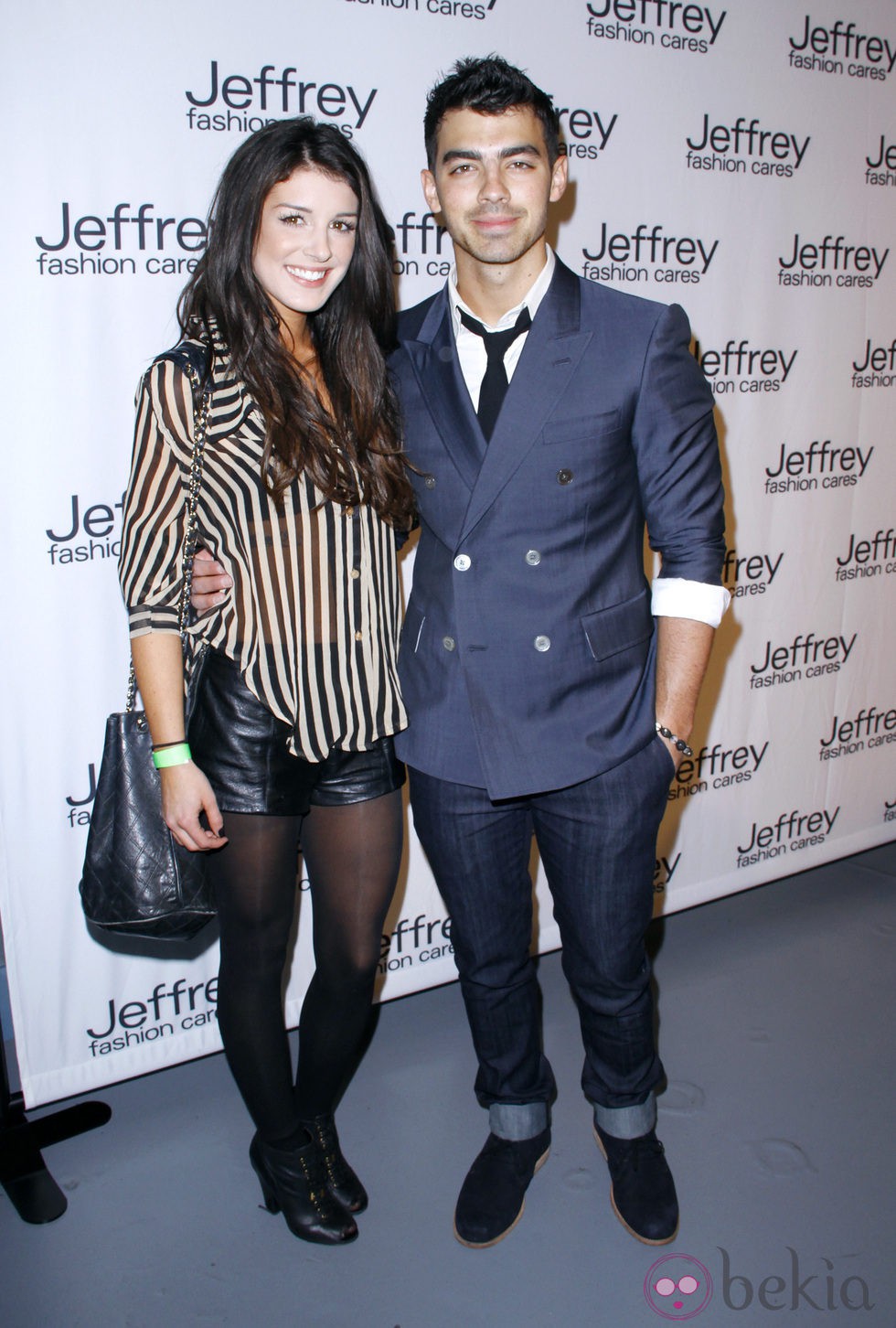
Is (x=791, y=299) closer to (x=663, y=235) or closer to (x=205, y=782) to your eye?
(x=663, y=235)

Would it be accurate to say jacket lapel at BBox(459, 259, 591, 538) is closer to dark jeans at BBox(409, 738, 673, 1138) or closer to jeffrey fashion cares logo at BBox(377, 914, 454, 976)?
dark jeans at BBox(409, 738, 673, 1138)

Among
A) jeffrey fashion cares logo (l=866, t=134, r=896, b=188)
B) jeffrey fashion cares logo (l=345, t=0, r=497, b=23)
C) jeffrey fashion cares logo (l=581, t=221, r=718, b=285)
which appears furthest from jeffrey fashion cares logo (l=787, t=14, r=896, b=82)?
jeffrey fashion cares logo (l=345, t=0, r=497, b=23)

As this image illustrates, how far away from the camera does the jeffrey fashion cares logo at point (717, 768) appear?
3.37 m

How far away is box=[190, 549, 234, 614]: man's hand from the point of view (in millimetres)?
1766

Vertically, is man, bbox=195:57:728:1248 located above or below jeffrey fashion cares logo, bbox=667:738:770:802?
above

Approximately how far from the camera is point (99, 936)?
2559 mm

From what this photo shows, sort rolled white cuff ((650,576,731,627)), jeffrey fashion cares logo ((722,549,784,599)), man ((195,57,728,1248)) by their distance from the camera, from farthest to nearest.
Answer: jeffrey fashion cares logo ((722,549,784,599)), rolled white cuff ((650,576,731,627)), man ((195,57,728,1248))

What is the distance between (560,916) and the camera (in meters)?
2.06

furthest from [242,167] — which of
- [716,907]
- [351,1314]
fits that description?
[716,907]

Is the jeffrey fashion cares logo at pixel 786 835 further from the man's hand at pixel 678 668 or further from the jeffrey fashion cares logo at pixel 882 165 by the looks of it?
the jeffrey fashion cares logo at pixel 882 165

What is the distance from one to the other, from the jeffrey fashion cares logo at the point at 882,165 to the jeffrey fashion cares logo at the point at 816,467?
0.83 m

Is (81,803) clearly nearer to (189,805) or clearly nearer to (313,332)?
(189,805)

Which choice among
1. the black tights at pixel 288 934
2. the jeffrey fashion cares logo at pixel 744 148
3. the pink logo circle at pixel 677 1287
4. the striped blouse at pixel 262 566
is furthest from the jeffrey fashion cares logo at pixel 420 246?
the pink logo circle at pixel 677 1287

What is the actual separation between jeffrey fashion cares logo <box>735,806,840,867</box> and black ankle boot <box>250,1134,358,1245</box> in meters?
1.94
